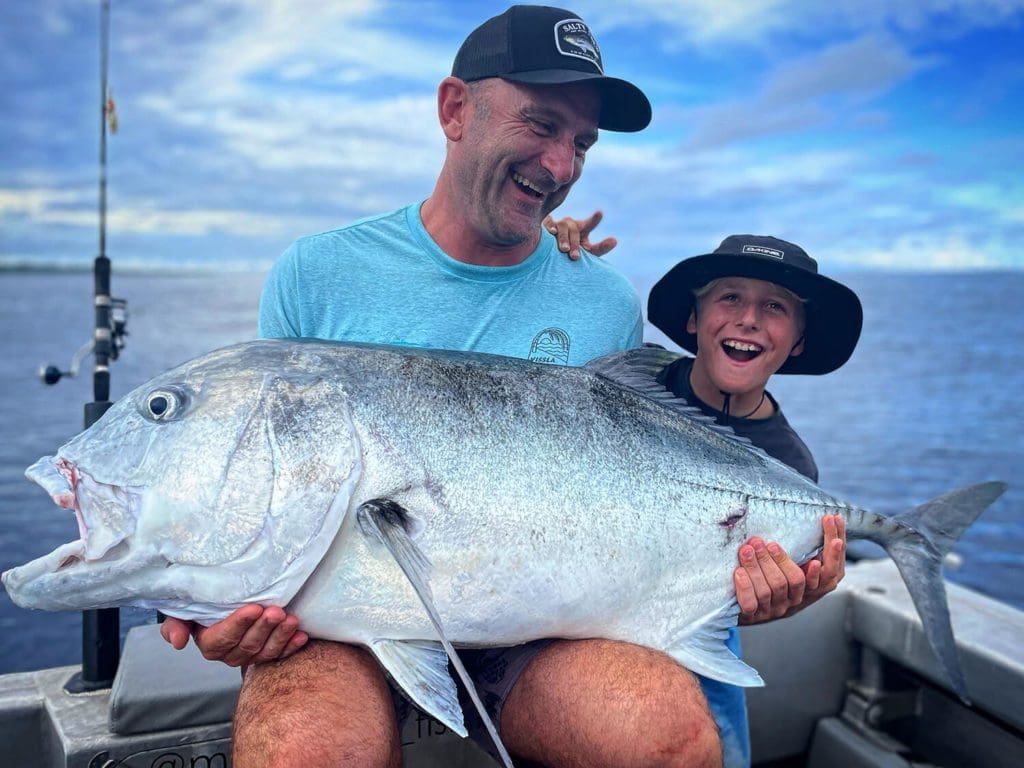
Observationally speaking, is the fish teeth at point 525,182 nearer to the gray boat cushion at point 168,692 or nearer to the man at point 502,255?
the man at point 502,255

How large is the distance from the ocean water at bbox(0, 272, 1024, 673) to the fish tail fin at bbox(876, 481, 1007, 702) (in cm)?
248

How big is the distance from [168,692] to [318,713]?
Result: 0.99 m

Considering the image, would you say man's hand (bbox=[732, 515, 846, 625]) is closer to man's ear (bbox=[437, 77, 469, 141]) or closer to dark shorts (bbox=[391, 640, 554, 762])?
dark shorts (bbox=[391, 640, 554, 762])

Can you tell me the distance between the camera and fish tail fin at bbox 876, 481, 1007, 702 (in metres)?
2.66

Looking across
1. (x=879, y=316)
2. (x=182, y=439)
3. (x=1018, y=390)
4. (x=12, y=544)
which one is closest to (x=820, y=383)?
(x=1018, y=390)

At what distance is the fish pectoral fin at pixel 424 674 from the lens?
6.35 ft

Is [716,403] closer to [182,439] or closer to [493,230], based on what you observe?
[493,230]

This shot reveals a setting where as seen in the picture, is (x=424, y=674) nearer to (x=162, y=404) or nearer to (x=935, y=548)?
(x=162, y=404)

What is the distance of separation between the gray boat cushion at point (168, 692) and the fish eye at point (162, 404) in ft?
4.03

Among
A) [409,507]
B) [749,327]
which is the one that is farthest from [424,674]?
[749,327]

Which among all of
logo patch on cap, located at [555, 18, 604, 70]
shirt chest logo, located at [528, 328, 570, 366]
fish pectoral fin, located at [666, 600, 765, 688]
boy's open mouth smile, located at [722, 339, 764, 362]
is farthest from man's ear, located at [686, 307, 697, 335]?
fish pectoral fin, located at [666, 600, 765, 688]

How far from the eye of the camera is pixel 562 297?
3080 mm

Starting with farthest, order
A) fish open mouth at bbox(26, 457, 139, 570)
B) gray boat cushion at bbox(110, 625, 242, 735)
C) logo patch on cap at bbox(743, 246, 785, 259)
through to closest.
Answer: logo patch on cap at bbox(743, 246, 785, 259) → gray boat cushion at bbox(110, 625, 242, 735) → fish open mouth at bbox(26, 457, 139, 570)

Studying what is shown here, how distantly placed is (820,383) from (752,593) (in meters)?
18.8
